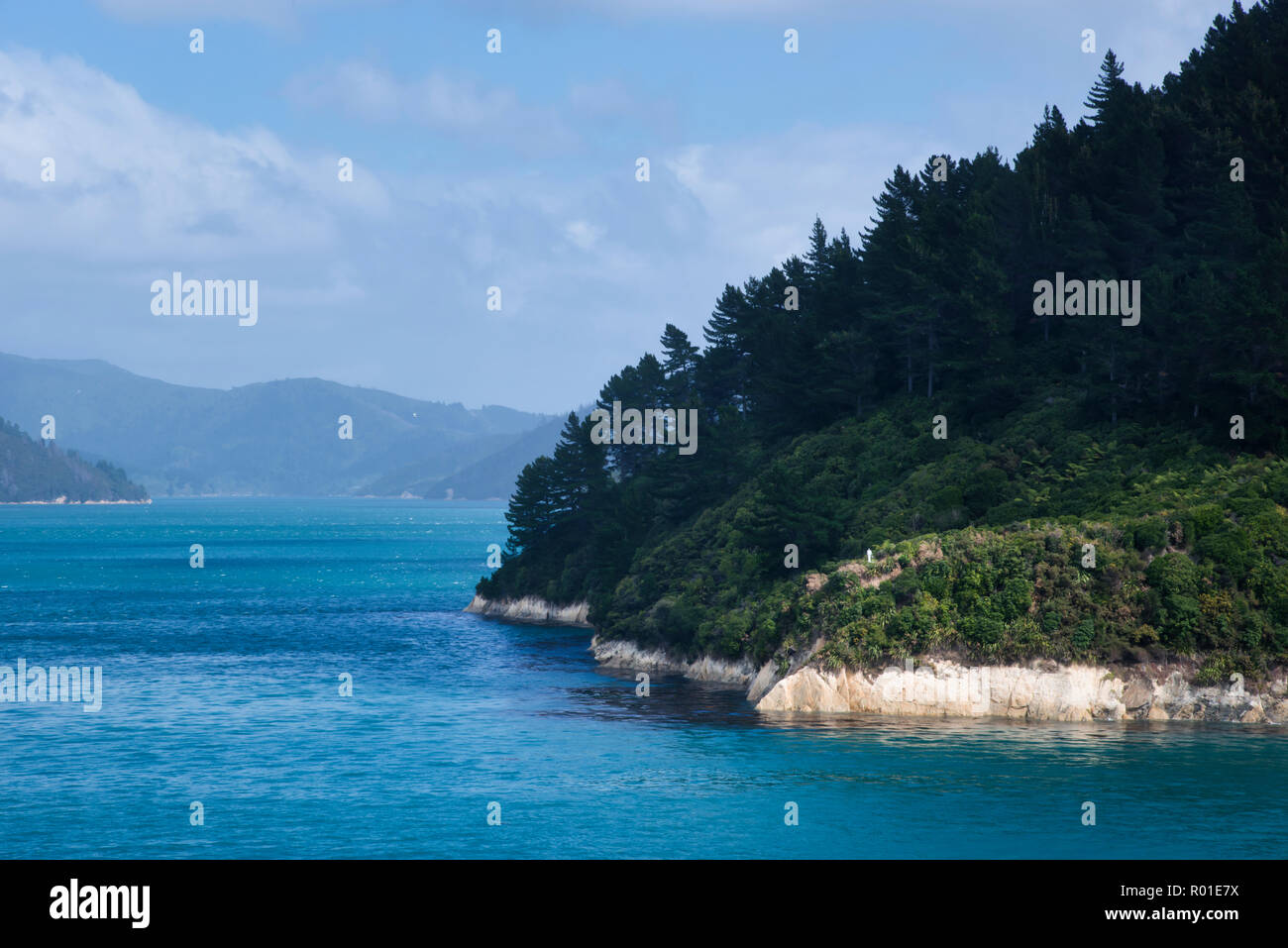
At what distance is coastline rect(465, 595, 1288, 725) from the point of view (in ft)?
Result: 167

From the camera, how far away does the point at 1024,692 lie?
52.9m

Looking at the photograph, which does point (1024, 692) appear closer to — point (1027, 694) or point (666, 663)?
point (1027, 694)

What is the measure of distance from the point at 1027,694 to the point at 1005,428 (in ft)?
90.7

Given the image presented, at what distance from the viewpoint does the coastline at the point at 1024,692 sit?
2005 inches

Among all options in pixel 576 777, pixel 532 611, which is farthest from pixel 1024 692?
pixel 532 611

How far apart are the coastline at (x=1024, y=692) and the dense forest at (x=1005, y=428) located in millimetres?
934

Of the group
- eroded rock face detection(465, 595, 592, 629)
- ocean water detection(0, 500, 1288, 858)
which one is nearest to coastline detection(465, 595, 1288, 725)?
ocean water detection(0, 500, 1288, 858)

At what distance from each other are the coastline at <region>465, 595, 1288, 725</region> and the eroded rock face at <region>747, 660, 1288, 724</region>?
42mm

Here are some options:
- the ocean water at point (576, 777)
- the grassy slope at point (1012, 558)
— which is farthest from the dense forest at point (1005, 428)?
the ocean water at point (576, 777)

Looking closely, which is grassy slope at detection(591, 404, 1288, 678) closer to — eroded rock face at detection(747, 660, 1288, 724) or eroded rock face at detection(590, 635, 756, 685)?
eroded rock face at detection(747, 660, 1288, 724)

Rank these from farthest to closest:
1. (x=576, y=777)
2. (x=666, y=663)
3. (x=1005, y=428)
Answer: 1. (x=1005, y=428)
2. (x=666, y=663)
3. (x=576, y=777)
